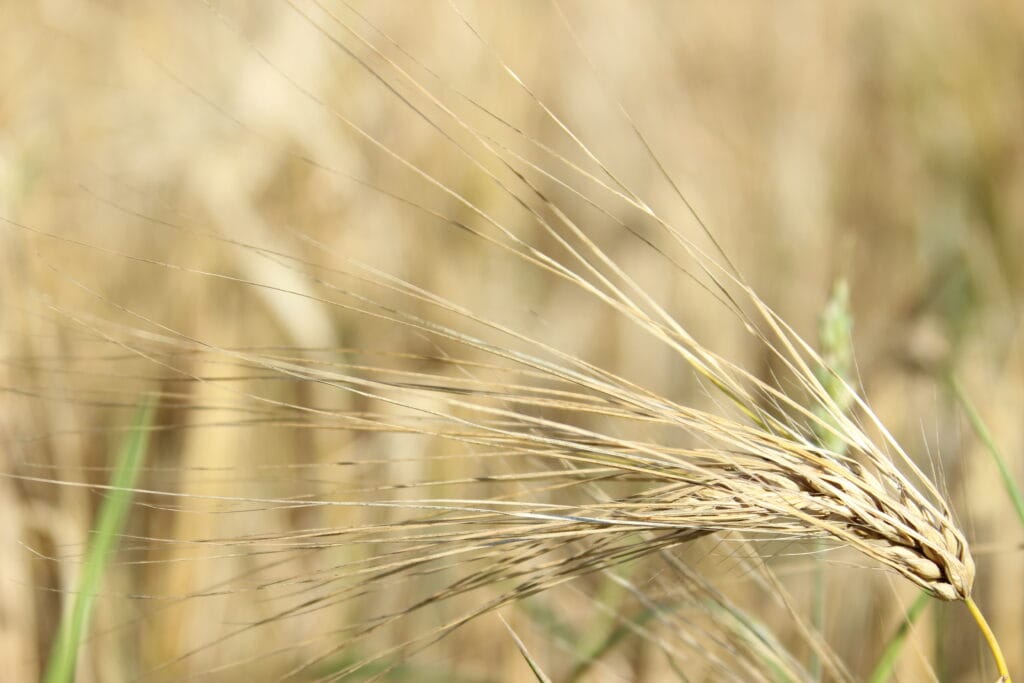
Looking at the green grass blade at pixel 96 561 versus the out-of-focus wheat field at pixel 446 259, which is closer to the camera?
the green grass blade at pixel 96 561

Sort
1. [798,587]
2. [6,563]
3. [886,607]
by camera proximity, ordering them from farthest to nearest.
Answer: [798,587]
[886,607]
[6,563]

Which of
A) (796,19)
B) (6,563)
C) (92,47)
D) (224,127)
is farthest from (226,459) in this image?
(796,19)

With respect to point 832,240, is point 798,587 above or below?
below

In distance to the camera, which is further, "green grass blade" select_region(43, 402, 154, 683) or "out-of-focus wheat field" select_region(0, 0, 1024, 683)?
"out-of-focus wheat field" select_region(0, 0, 1024, 683)

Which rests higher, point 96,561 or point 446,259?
point 446,259

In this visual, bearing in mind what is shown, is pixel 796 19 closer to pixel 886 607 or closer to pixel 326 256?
pixel 326 256

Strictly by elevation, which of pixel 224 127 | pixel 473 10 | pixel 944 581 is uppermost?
pixel 473 10

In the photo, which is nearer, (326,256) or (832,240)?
(326,256)

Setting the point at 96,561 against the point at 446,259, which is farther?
the point at 446,259
